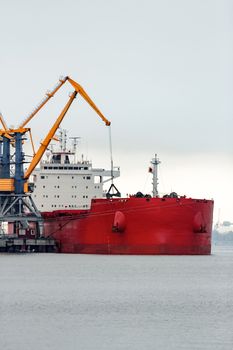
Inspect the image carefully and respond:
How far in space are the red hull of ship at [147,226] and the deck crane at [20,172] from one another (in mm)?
6480

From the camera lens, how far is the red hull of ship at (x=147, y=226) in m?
63.6

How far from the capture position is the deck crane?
72.4 meters
